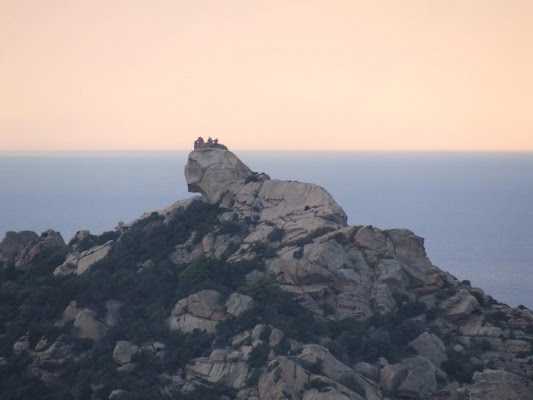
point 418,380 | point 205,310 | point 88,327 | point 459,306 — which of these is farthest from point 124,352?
point 459,306

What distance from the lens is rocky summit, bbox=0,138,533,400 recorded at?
164ft

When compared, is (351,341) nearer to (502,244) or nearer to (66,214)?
(502,244)

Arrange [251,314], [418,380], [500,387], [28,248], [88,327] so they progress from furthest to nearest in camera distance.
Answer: [28,248]
[88,327]
[251,314]
[418,380]
[500,387]

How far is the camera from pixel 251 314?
180 ft

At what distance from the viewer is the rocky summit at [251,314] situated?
50.1 metres

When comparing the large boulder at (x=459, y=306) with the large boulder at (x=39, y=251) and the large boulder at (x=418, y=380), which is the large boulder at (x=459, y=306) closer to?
the large boulder at (x=418, y=380)

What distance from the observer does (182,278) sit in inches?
2322

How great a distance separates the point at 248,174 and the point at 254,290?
11971 millimetres

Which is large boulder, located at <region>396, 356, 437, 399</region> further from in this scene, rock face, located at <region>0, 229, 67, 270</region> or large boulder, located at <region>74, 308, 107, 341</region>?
rock face, located at <region>0, 229, 67, 270</region>

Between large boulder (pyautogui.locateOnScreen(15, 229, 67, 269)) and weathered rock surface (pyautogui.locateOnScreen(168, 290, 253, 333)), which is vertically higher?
large boulder (pyautogui.locateOnScreen(15, 229, 67, 269))

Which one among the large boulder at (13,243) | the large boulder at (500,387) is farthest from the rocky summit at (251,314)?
the large boulder at (13,243)

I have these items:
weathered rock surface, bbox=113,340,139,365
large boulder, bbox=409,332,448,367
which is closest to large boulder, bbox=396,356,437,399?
large boulder, bbox=409,332,448,367

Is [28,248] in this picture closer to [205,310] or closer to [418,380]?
[205,310]

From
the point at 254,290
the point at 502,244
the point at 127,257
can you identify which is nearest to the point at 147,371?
the point at 254,290
